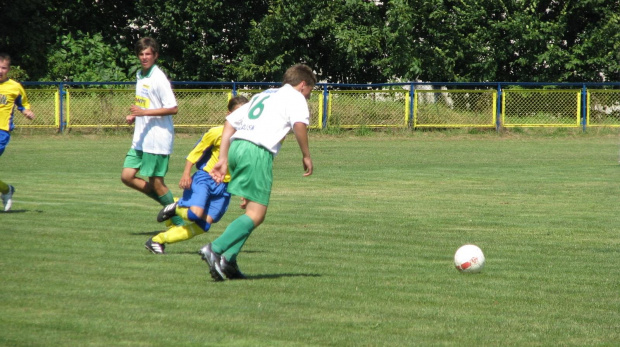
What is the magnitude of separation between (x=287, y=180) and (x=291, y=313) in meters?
11.2

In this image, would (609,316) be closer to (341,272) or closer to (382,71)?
(341,272)

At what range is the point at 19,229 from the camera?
936 cm

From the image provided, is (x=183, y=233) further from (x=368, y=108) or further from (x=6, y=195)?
(x=368, y=108)

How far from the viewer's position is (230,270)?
6.70 meters

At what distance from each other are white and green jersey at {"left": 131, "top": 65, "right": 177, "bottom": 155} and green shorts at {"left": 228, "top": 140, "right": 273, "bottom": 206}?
2595 millimetres

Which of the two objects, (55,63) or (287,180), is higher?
(55,63)

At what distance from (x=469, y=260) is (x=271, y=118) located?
2.07 m

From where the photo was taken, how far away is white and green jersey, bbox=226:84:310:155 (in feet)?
21.6

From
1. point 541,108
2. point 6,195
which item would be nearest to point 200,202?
point 6,195

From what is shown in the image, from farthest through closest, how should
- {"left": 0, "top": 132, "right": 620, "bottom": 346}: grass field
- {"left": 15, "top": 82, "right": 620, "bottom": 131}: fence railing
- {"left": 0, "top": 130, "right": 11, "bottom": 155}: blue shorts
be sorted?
1. {"left": 15, "top": 82, "right": 620, "bottom": 131}: fence railing
2. {"left": 0, "top": 130, "right": 11, "bottom": 155}: blue shorts
3. {"left": 0, "top": 132, "right": 620, "bottom": 346}: grass field

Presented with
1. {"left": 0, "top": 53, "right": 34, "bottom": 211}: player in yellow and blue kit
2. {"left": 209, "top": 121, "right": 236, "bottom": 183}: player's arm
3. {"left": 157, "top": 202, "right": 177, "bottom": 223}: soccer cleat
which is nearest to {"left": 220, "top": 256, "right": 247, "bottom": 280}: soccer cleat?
{"left": 209, "top": 121, "right": 236, "bottom": 183}: player's arm

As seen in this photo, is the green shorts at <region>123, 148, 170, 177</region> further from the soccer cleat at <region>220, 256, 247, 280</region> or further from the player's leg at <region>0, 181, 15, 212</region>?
the player's leg at <region>0, 181, 15, 212</region>

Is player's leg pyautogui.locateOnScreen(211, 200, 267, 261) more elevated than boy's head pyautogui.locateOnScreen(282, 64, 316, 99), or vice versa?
boy's head pyautogui.locateOnScreen(282, 64, 316, 99)

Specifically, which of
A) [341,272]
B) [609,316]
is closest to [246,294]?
[341,272]
